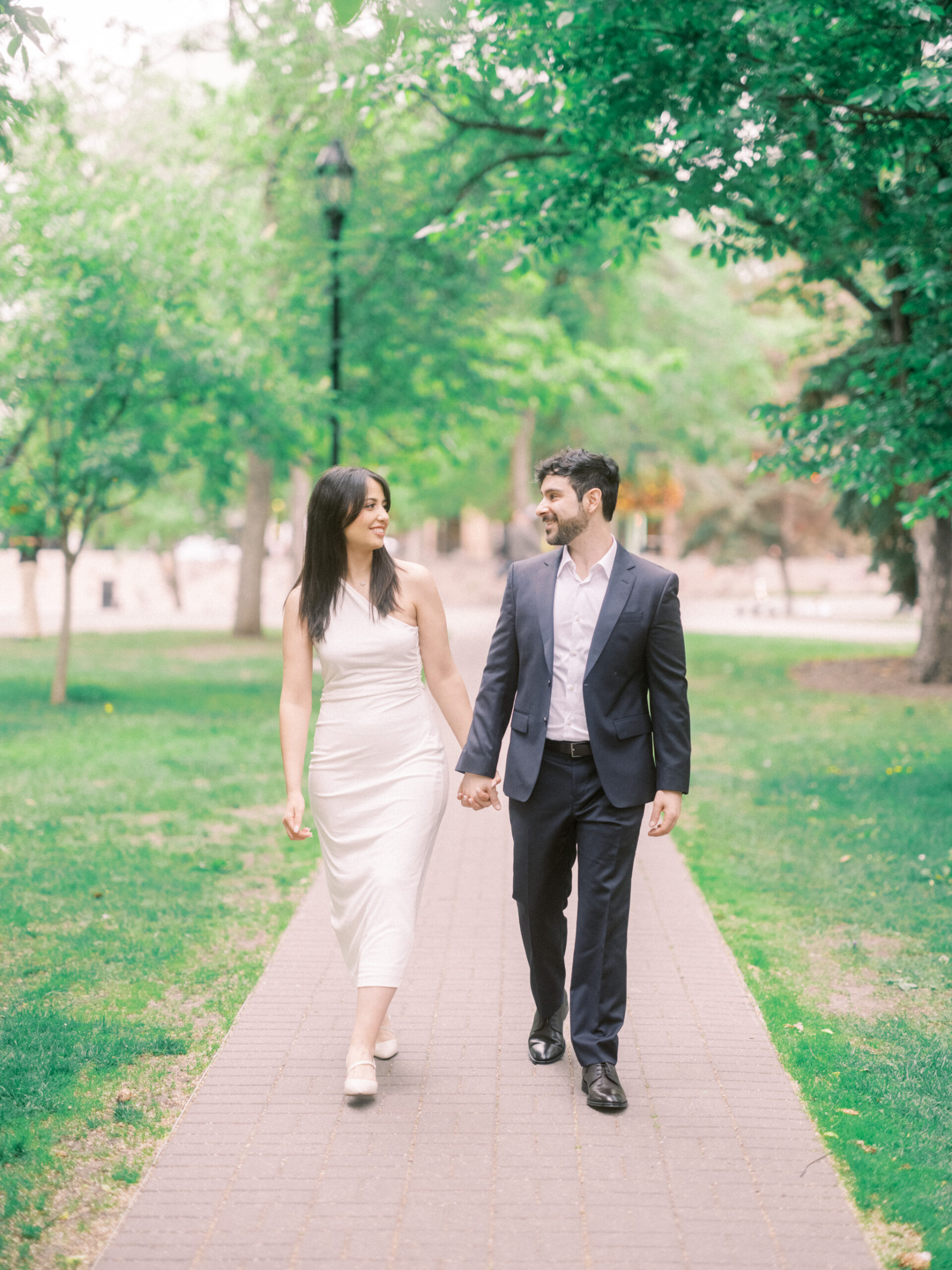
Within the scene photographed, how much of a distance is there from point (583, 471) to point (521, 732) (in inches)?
35.5

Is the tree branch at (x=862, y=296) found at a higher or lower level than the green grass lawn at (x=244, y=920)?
higher

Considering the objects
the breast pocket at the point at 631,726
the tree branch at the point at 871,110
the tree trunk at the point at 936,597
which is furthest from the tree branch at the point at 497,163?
the breast pocket at the point at 631,726

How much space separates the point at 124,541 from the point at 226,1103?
41.6 meters

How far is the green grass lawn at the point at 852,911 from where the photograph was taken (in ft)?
12.9

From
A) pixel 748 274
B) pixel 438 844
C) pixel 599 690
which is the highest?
pixel 748 274

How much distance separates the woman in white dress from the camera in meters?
4.16

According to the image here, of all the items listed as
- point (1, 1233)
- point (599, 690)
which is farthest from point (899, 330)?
point (1, 1233)

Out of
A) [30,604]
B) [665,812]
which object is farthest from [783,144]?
[30,604]

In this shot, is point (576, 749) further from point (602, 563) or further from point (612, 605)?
point (602, 563)

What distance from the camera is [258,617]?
24969mm

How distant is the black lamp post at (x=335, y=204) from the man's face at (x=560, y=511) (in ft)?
32.4

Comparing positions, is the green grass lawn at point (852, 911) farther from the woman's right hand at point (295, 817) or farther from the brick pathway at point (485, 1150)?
the woman's right hand at point (295, 817)

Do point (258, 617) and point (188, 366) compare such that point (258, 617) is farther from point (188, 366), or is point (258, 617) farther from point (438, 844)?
point (438, 844)

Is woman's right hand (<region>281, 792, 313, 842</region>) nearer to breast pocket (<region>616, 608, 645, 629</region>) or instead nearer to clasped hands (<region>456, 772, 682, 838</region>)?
clasped hands (<region>456, 772, 682, 838</region>)
